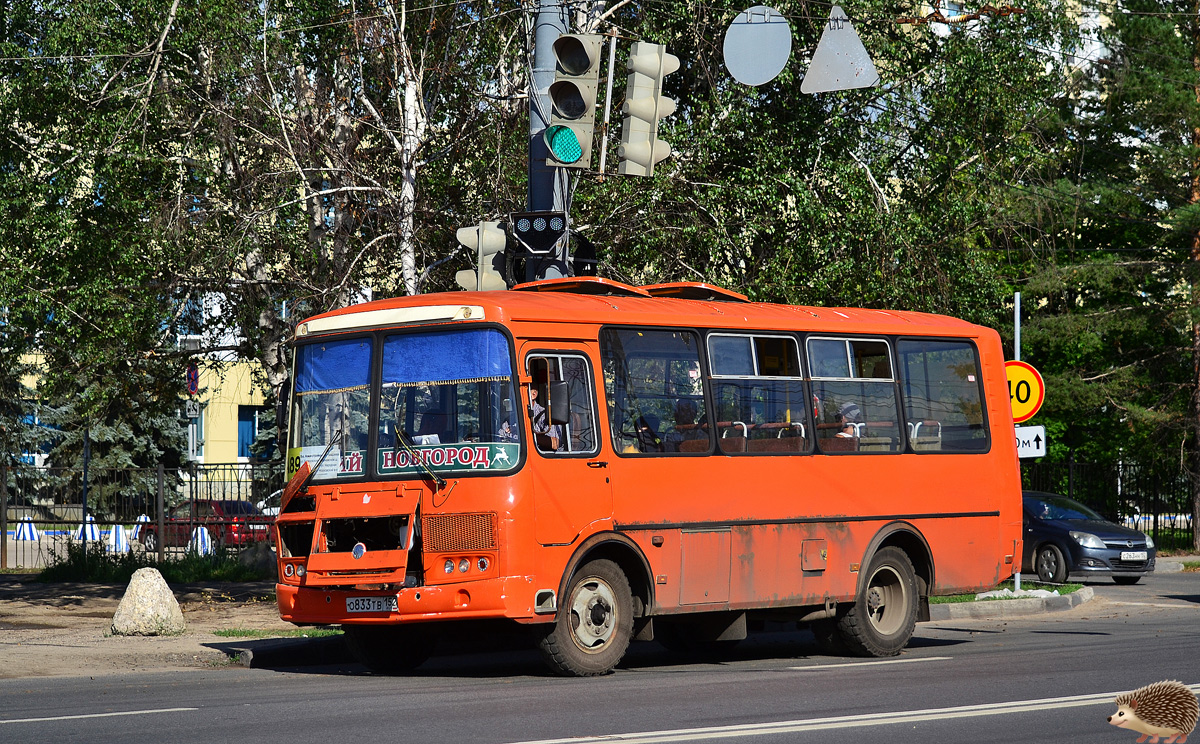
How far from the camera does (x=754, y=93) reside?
1942 cm

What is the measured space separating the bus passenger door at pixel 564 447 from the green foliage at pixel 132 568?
1173cm

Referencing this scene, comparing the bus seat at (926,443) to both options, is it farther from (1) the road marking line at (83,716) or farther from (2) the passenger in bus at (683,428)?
(1) the road marking line at (83,716)

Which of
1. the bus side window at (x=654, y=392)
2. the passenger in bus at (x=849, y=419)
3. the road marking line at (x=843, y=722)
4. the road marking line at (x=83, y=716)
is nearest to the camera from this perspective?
the road marking line at (x=843, y=722)

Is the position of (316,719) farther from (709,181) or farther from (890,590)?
(709,181)

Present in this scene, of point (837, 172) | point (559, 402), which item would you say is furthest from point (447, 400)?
point (837, 172)

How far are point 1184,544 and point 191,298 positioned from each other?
85.4 feet

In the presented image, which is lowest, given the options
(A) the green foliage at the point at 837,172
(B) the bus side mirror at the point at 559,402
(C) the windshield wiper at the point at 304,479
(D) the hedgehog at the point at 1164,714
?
(D) the hedgehog at the point at 1164,714

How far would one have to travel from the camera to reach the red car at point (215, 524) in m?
23.1

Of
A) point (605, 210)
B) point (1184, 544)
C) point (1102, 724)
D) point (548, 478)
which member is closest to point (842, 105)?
point (605, 210)

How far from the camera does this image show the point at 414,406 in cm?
1124

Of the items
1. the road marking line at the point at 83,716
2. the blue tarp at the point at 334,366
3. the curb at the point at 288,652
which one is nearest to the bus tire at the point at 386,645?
the curb at the point at 288,652

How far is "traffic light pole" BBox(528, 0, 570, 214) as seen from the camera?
13281mm

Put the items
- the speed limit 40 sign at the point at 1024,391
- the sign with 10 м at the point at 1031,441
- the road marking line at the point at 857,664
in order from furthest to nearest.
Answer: the sign with 10 м at the point at 1031,441 → the speed limit 40 sign at the point at 1024,391 → the road marking line at the point at 857,664

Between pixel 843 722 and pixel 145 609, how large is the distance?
8.60 meters
